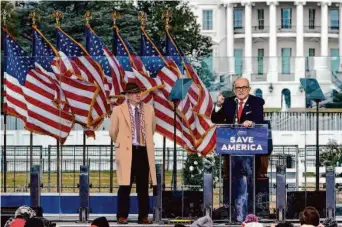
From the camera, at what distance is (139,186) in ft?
73.6

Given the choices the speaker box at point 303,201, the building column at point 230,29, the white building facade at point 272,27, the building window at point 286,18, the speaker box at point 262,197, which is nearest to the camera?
the speaker box at point 262,197

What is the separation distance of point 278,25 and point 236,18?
3267 millimetres

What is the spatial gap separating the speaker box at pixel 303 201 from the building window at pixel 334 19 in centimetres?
8634

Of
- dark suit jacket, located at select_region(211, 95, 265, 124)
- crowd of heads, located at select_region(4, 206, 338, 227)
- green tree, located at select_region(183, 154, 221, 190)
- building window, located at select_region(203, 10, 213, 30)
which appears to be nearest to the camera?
crowd of heads, located at select_region(4, 206, 338, 227)

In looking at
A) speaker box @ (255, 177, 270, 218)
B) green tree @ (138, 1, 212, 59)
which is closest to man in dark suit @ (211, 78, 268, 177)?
speaker box @ (255, 177, 270, 218)

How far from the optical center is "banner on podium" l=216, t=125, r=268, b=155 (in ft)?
72.1

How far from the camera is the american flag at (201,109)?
23094 millimetres

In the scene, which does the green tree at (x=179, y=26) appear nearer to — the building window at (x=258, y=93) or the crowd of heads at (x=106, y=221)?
the building window at (x=258, y=93)

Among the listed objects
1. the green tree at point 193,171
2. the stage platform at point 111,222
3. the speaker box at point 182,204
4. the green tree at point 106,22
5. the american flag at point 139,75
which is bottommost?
the stage platform at point 111,222

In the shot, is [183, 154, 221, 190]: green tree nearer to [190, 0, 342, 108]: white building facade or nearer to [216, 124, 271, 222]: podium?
[216, 124, 271, 222]: podium

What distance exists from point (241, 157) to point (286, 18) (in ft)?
295

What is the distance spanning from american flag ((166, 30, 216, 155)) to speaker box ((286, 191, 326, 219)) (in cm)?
116

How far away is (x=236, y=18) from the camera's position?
11338 cm

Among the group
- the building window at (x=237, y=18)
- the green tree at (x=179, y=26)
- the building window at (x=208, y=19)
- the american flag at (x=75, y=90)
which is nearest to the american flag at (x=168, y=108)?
the american flag at (x=75, y=90)
